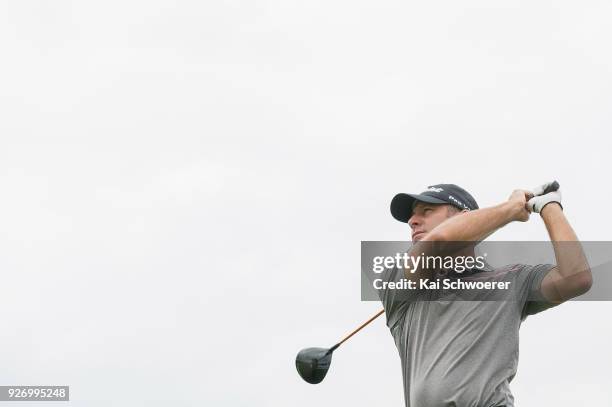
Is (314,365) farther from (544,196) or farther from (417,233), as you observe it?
(544,196)

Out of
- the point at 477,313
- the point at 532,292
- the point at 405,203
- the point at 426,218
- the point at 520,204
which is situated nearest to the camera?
the point at 477,313

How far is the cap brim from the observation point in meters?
6.30

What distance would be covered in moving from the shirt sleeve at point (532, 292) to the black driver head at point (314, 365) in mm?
1948

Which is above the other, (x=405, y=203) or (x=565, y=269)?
(x=405, y=203)

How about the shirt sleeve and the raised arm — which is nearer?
the raised arm

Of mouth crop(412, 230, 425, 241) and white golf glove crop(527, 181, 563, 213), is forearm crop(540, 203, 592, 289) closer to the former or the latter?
white golf glove crop(527, 181, 563, 213)

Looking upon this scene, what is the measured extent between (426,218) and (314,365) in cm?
157

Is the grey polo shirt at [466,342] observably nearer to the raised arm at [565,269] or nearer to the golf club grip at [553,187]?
the raised arm at [565,269]

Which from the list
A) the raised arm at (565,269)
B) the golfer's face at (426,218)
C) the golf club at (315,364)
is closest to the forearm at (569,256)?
the raised arm at (565,269)

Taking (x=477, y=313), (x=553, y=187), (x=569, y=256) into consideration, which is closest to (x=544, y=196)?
(x=553, y=187)

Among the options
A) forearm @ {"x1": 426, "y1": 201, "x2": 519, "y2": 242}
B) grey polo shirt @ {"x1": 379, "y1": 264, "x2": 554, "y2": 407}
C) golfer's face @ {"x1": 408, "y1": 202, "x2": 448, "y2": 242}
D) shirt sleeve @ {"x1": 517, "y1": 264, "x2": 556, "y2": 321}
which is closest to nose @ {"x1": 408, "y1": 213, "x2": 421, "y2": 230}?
golfer's face @ {"x1": 408, "y1": 202, "x2": 448, "y2": 242}

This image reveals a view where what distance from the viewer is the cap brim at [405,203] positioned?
20.7 ft

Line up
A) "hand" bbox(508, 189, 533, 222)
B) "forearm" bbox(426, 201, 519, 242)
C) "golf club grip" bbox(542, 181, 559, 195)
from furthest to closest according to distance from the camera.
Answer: "golf club grip" bbox(542, 181, 559, 195), "hand" bbox(508, 189, 533, 222), "forearm" bbox(426, 201, 519, 242)

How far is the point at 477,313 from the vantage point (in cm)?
552
